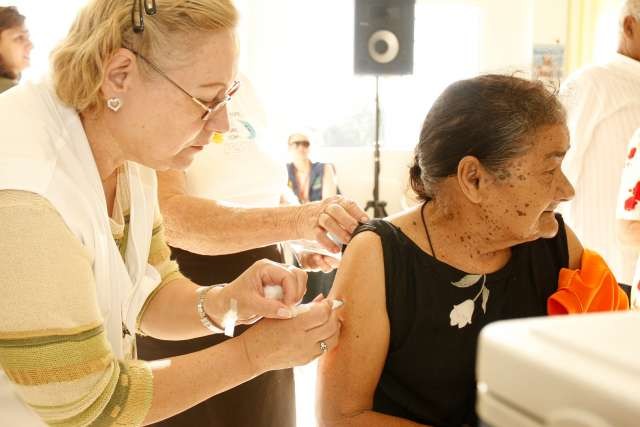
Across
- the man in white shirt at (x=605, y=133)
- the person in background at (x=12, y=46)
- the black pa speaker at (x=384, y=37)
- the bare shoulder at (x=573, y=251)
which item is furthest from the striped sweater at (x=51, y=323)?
the black pa speaker at (x=384, y=37)

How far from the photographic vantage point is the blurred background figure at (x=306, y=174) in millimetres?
6098

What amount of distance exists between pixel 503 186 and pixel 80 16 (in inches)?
33.6

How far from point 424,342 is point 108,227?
0.68m

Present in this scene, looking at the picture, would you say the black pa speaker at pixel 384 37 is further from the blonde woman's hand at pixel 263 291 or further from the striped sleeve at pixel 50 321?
the striped sleeve at pixel 50 321

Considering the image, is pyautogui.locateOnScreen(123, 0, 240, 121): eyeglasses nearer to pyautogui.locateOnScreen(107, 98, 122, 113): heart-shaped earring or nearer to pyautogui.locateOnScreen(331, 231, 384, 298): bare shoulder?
pyautogui.locateOnScreen(107, 98, 122, 113): heart-shaped earring

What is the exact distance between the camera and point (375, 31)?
611 cm

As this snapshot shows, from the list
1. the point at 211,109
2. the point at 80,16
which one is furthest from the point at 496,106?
the point at 80,16

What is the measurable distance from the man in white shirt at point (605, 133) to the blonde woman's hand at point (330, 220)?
1.30 m

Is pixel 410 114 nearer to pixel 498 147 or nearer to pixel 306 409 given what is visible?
pixel 306 409

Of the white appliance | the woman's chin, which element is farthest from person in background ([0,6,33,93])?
the white appliance

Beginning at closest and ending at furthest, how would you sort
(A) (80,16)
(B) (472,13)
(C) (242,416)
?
(A) (80,16) < (C) (242,416) < (B) (472,13)

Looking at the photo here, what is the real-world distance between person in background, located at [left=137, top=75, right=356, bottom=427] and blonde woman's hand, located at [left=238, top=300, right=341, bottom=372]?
0.42m

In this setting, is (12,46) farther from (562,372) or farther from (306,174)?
(306,174)

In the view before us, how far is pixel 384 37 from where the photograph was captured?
613 cm
